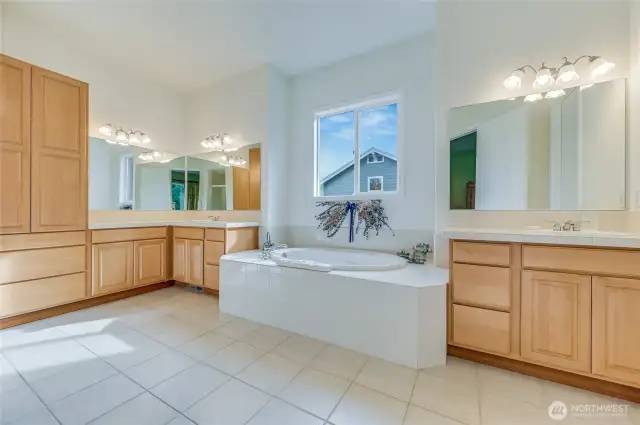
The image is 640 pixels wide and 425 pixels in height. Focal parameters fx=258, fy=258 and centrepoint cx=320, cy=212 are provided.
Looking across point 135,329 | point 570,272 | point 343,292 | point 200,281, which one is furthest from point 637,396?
point 200,281

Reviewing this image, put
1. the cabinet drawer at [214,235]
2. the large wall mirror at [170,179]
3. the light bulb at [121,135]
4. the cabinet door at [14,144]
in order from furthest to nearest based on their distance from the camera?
the light bulb at [121,135], the large wall mirror at [170,179], the cabinet drawer at [214,235], the cabinet door at [14,144]

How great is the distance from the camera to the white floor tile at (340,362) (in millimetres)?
1681

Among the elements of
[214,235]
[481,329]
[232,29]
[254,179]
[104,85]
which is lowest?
[481,329]

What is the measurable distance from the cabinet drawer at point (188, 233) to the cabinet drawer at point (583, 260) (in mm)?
3179

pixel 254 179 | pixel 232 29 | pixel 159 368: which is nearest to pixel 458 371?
pixel 159 368

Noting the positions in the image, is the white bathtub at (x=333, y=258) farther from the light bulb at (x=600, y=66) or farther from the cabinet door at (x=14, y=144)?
the cabinet door at (x=14, y=144)

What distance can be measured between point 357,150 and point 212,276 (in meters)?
2.34

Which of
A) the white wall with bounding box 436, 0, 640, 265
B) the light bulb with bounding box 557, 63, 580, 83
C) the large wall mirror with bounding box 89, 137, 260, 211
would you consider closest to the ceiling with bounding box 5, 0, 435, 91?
the white wall with bounding box 436, 0, 640, 265

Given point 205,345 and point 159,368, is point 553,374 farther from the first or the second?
point 159,368

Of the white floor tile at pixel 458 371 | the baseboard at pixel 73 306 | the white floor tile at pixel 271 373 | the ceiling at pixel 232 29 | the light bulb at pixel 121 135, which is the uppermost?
the ceiling at pixel 232 29

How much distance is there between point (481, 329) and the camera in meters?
1.75

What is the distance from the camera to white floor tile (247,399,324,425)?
1.26 meters

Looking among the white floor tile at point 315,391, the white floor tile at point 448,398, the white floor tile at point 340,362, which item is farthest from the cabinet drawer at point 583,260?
the white floor tile at point 315,391

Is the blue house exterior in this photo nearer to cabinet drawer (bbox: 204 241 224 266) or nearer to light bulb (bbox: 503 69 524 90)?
light bulb (bbox: 503 69 524 90)
